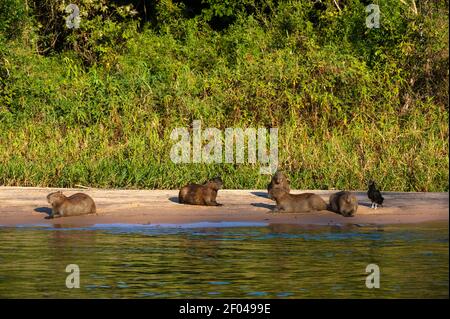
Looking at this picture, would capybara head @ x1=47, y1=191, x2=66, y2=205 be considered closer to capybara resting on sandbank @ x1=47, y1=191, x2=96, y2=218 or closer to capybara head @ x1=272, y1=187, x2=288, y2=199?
capybara resting on sandbank @ x1=47, y1=191, x2=96, y2=218

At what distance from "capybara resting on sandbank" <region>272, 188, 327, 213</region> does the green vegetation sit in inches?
95.7

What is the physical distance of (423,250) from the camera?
1250 centimetres

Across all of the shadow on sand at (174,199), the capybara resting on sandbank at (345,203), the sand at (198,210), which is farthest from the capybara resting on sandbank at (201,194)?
the capybara resting on sandbank at (345,203)

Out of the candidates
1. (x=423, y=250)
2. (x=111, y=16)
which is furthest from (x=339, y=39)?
(x=423, y=250)

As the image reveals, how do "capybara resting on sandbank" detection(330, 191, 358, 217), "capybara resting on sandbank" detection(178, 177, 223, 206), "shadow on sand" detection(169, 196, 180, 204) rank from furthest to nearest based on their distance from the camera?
"shadow on sand" detection(169, 196, 180, 204), "capybara resting on sandbank" detection(178, 177, 223, 206), "capybara resting on sandbank" detection(330, 191, 358, 217)

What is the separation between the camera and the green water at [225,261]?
34.2 feet

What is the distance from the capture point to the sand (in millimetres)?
15062

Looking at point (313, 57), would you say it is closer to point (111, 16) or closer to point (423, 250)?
point (111, 16)

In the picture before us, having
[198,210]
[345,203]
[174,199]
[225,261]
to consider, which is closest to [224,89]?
[174,199]

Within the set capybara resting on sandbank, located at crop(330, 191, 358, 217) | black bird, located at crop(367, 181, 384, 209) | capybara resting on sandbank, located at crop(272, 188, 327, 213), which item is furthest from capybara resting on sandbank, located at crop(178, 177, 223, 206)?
black bird, located at crop(367, 181, 384, 209)

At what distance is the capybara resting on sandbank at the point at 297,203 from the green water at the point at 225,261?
2.73 feet

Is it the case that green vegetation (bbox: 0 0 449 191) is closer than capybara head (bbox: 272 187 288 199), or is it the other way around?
capybara head (bbox: 272 187 288 199)

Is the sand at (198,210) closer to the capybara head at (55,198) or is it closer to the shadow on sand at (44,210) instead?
the shadow on sand at (44,210)
